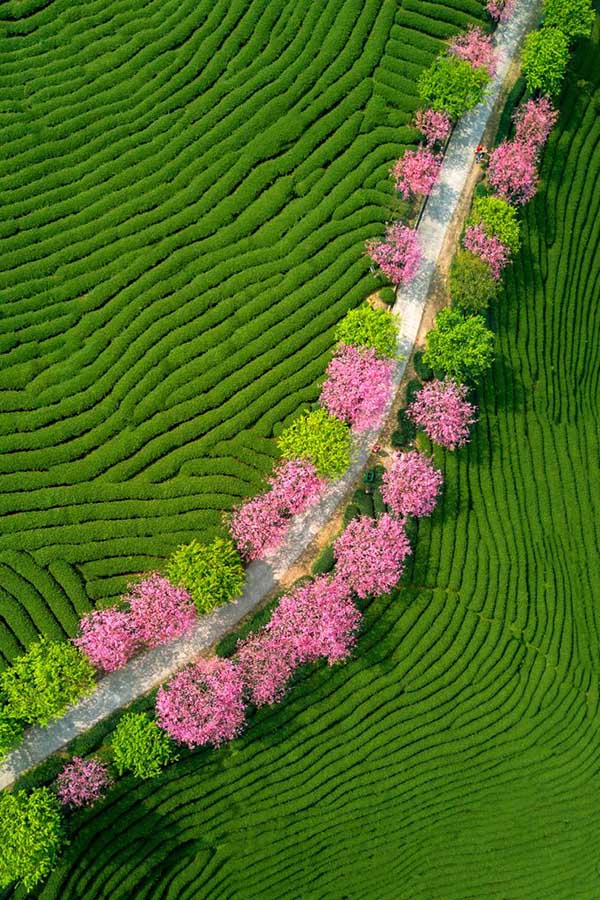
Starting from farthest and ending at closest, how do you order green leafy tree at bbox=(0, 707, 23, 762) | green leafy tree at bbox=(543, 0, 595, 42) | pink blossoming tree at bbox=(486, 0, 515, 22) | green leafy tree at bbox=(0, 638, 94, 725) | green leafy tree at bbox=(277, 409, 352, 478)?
pink blossoming tree at bbox=(486, 0, 515, 22) < green leafy tree at bbox=(543, 0, 595, 42) < green leafy tree at bbox=(277, 409, 352, 478) < green leafy tree at bbox=(0, 638, 94, 725) < green leafy tree at bbox=(0, 707, 23, 762)

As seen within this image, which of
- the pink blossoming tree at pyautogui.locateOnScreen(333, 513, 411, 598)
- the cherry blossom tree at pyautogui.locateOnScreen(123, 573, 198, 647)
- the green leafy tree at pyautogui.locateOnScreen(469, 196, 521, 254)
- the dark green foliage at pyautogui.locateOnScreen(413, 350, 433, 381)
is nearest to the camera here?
the cherry blossom tree at pyautogui.locateOnScreen(123, 573, 198, 647)

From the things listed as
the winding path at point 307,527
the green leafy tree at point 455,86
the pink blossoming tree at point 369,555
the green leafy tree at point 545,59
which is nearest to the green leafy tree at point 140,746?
the winding path at point 307,527

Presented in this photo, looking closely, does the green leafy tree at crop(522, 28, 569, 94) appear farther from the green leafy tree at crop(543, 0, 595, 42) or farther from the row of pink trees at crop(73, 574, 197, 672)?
the row of pink trees at crop(73, 574, 197, 672)

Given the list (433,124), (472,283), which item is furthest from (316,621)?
(433,124)

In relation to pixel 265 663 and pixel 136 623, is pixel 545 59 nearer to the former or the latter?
pixel 265 663

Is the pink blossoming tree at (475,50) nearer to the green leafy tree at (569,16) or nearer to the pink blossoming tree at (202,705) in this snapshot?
the green leafy tree at (569,16)

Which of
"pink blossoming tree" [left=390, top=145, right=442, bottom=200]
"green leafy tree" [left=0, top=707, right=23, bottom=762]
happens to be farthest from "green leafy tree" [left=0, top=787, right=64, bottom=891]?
"pink blossoming tree" [left=390, top=145, right=442, bottom=200]

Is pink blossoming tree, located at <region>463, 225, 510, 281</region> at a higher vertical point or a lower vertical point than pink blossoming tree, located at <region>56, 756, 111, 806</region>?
higher

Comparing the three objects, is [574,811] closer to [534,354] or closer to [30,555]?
[534,354]
